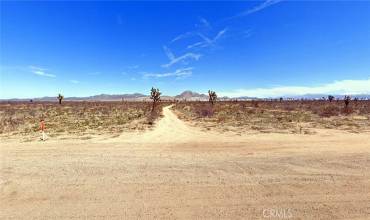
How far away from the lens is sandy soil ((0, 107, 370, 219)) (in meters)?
5.30

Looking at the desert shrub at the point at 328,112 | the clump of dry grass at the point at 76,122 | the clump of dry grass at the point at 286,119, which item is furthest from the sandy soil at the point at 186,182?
the desert shrub at the point at 328,112

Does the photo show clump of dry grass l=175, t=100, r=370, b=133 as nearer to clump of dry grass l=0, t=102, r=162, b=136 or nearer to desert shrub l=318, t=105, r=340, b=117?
desert shrub l=318, t=105, r=340, b=117

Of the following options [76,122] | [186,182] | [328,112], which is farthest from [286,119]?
[186,182]

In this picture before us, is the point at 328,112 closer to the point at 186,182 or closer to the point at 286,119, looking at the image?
the point at 286,119

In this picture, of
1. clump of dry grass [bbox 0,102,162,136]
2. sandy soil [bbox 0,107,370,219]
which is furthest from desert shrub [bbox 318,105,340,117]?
sandy soil [bbox 0,107,370,219]

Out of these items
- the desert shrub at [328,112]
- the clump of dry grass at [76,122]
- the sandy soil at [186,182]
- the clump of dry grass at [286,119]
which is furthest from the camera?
the desert shrub at [328,112]

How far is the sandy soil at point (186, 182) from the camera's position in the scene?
530 centimetres

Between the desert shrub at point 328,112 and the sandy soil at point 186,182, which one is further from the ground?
the desert shrub at point 328,112

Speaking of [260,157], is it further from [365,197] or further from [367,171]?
[365,197]

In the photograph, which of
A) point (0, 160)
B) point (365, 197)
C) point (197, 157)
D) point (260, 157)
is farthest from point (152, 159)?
point (365, 197)

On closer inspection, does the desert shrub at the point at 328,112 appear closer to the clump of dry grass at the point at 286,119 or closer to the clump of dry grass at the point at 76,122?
the clump of dry grass at the point at 286,119

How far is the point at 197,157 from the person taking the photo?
947 centimetres

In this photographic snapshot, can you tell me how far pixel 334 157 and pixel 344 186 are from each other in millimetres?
3049

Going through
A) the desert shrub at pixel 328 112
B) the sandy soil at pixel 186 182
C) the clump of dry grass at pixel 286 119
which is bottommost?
the sandy soil at pixel 186 182
